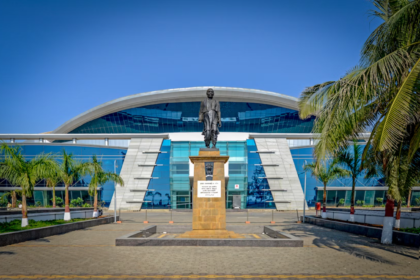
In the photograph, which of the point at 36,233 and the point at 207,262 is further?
the point at 36,233

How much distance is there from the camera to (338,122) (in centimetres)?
1017

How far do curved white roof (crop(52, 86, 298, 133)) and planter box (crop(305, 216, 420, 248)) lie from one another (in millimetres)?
29662

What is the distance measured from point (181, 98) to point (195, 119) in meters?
3.93

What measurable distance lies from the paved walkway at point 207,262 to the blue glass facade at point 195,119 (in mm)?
39720

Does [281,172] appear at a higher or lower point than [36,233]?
higher

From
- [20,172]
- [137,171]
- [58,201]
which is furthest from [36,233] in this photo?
[58,201]

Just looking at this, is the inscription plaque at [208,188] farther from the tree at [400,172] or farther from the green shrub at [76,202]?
the green shrub at [76,202]

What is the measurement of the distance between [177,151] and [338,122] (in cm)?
3293

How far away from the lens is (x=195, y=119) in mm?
52375

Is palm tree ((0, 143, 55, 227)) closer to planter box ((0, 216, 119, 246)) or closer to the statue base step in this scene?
planter box ((0, 216, 119, 246))

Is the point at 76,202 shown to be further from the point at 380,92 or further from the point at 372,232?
the point at 380,92

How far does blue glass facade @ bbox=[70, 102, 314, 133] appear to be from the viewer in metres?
51.9

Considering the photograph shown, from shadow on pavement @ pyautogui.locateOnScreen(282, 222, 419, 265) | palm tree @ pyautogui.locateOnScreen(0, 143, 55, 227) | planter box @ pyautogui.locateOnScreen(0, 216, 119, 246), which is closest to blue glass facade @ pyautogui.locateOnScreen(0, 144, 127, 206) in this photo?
planter box @ pyautogui.locateOnScreen(0, 216, 119, 246)

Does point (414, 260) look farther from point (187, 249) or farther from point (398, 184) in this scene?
point (187, 249)
